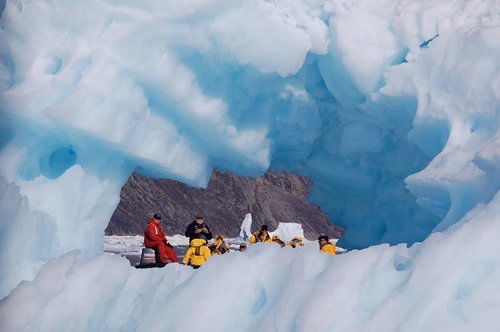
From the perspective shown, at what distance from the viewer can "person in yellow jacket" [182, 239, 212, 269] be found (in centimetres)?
796

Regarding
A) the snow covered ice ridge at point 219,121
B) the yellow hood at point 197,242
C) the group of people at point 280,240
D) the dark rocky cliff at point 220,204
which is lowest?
the dark rocky cliff at point 220,204

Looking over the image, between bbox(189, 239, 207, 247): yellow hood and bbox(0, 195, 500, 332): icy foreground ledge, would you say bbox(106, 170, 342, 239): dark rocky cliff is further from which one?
bbox(0, 195, 500, 332): icy foreground ledge

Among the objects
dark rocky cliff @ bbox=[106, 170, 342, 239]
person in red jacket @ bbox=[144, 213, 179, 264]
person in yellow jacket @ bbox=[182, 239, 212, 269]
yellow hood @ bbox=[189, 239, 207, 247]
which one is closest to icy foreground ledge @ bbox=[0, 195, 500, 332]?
person in yellow jacket @ bbox=[182, 239, 212, 269]

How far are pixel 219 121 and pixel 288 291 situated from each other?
4.65m

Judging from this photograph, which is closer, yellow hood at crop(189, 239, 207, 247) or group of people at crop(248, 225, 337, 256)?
yellow hood at crop(189, 239, 207, 247)

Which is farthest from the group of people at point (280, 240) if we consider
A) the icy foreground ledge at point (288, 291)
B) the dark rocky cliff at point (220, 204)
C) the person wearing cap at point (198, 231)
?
the dark rocky cliff at point (220, 204)

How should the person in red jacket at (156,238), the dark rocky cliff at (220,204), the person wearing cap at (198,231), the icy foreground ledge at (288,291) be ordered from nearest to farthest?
the icy foreground ledge at (288,291) < the person wearing cap at (198,231) < the person in red jacket at (156,238) < the dark rocky cliff at (220,204)

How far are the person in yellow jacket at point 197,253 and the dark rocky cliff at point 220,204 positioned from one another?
33469 millimetres

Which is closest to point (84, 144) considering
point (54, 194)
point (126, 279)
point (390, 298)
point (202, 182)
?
point (54, 194)

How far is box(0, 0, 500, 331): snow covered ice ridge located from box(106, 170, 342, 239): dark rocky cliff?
3253cm

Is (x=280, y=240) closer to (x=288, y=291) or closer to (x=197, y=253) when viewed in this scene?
(x=197, y=253)

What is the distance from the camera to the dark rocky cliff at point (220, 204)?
44.9 meters

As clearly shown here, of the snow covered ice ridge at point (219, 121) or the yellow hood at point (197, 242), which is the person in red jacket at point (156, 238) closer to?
the snow covered ice ridge at point (219, 121)

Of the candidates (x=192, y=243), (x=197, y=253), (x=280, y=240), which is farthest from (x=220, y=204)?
(x=197, y=253)
